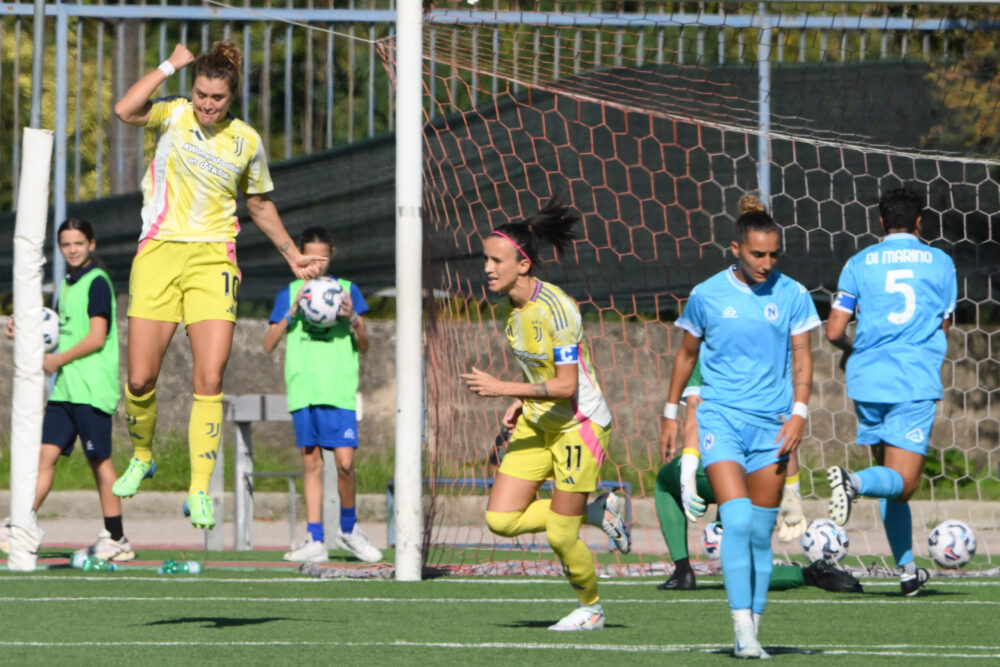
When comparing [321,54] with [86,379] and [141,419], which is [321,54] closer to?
[86,379]

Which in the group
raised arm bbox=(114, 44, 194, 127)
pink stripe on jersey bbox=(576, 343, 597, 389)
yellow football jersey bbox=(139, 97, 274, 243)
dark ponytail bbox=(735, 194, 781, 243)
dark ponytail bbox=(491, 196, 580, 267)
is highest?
raised arm bbox=(114, 44, 194, 127)

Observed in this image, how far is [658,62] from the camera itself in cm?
1201

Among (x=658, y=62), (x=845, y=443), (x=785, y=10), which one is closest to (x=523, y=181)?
(x=658, y=62)

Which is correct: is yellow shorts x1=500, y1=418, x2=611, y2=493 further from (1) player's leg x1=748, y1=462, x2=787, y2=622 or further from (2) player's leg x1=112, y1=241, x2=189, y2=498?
(2) player's leg x1=112, y1=241, x2=189, y2=498

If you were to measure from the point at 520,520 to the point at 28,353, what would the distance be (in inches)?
140

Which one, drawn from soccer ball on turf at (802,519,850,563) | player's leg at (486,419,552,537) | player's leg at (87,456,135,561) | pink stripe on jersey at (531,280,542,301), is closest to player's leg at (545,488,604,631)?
player's leg at (486,419,552,537)

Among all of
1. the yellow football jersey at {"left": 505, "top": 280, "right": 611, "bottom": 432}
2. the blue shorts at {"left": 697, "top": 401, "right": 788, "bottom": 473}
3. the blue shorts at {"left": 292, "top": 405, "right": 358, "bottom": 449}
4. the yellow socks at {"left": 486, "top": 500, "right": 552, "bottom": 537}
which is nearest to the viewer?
the blue shorts at {"left": 697, "top": 401, "right": 788, "bottom": 473}

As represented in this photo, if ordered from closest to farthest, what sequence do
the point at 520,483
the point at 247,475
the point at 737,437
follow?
the point at 737,437
the point at 520,483
the point at 247,475

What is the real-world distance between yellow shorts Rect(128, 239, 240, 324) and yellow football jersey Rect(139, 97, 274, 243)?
0.21 feet

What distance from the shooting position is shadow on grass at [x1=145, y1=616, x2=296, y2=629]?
715cm

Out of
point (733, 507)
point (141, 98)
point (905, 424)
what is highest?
point (141, 98)

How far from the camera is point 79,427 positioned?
10180mm

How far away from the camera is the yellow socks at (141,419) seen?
289 inches

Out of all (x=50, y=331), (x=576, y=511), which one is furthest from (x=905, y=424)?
(x=50, y=331)
